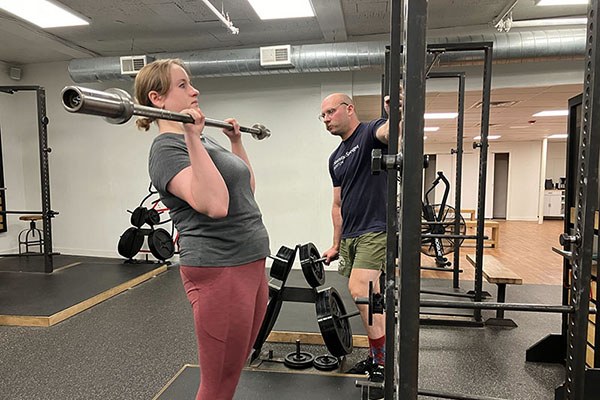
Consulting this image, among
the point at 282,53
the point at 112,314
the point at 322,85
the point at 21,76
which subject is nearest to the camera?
the point at 112,314

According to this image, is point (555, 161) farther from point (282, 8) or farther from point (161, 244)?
point (161, 244)

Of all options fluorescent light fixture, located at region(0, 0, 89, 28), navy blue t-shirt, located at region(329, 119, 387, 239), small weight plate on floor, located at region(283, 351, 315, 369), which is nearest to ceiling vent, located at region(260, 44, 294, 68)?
fluorescent light fixture, located at region(0, 0, 89, 28)

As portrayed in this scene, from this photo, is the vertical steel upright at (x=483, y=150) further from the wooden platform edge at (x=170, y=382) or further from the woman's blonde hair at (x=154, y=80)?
the woman's blonde hair at (x=154, y=80)

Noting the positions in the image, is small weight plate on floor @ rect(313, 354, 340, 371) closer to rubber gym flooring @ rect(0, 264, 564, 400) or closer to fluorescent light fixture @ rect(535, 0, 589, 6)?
rubber gym flooring @ rect(0, 264, 564, 400)

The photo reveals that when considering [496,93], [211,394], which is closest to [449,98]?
[496,93]

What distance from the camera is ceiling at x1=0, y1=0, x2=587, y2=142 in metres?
4.13

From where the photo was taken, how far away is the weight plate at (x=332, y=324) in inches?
82.9

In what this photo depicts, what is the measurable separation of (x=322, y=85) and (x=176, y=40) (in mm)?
1998

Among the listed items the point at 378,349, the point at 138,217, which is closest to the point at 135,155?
the point at 138,217

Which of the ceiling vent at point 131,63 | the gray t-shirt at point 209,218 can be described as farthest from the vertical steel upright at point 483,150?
the ceiling vent at point 131,63

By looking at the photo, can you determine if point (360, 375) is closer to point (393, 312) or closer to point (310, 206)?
point (393, 312)

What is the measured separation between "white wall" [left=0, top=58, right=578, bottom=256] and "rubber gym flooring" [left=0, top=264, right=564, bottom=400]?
211cm

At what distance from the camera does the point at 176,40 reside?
205 inches

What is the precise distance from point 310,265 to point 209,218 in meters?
1.13
